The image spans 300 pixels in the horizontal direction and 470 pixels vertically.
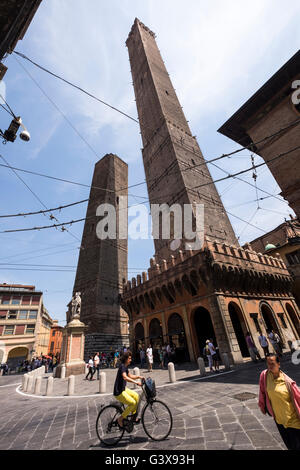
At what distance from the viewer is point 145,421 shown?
3.50 m

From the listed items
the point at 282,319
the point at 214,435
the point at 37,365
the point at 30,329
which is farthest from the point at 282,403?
the point at 30,329

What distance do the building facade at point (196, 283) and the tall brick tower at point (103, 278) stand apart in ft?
9.81

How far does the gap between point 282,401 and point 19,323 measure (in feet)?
120

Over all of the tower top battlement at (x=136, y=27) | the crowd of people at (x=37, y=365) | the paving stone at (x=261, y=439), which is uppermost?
the tower top battlement at (x=136, y=27)

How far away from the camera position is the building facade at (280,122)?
9734 mm

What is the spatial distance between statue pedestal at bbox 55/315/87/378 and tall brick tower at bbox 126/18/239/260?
926cm

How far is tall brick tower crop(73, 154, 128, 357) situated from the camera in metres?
20.0

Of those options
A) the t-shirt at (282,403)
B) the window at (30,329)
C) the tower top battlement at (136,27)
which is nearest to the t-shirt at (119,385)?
the t-shirt at (282,403)

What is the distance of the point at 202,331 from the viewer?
14.6 metres

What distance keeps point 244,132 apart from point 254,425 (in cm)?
1346

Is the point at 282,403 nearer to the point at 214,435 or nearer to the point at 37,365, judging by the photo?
the point at 214,435

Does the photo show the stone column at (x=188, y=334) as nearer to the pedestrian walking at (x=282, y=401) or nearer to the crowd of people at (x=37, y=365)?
the pedestrian walking at (x=282, y=401)
